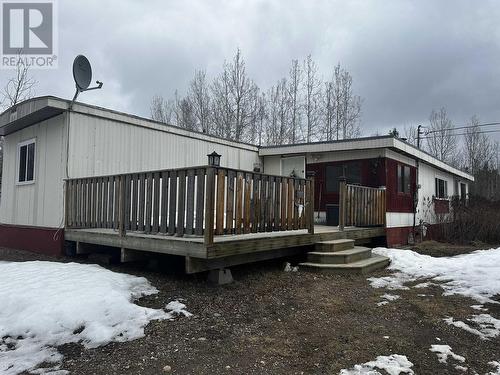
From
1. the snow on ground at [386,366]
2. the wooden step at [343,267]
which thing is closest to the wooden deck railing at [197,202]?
the wooden step at [343,267]

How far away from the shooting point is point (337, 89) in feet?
82.9

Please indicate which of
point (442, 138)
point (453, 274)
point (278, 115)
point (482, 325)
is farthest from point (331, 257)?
point (442, 138)

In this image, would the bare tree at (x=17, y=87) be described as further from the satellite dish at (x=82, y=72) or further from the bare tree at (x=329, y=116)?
the bare tree at (x=329, y=116)

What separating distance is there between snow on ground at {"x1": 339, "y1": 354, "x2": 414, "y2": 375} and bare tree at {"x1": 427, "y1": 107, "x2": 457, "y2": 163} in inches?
1345

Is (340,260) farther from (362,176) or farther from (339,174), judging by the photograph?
(339,174)

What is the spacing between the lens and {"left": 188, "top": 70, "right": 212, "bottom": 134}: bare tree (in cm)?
2544

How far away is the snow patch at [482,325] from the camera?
4.06 metres

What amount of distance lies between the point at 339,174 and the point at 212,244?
7396 mm

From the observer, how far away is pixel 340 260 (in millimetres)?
6859

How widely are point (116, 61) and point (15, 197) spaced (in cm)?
986

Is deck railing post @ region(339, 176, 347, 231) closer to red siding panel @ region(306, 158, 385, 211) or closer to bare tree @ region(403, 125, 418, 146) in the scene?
red siding panel @ region(306, 158, 385, 211)

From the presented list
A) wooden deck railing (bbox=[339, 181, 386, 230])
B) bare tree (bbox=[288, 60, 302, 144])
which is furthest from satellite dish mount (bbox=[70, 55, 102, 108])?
bare tree (bbox=[288, 60, 302, 144])

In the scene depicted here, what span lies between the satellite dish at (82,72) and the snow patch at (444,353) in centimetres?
735

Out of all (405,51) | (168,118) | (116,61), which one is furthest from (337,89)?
(116,61)
